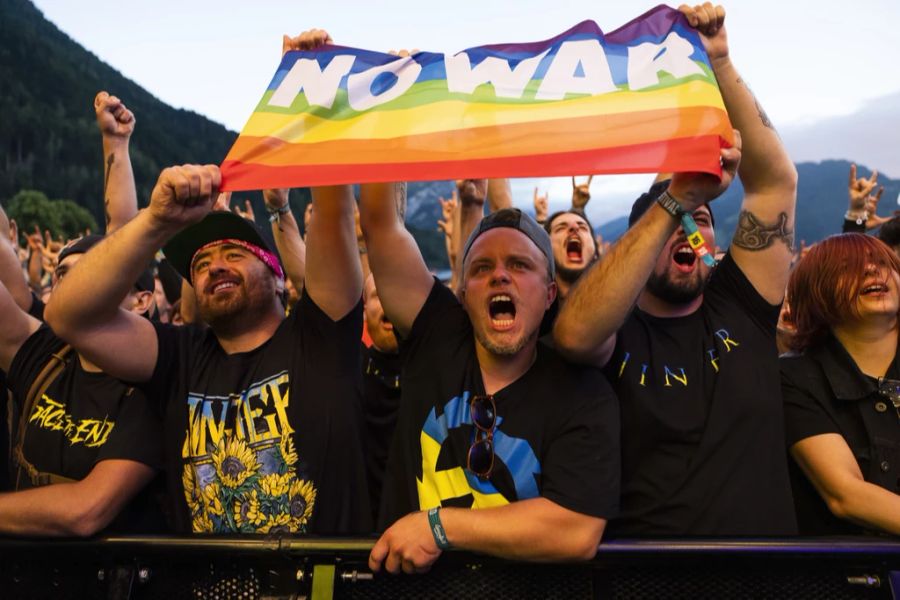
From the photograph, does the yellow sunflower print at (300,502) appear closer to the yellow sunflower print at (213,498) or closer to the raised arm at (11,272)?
the yellow sunflower print at (213,498)

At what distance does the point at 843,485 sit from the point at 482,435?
3.69ft

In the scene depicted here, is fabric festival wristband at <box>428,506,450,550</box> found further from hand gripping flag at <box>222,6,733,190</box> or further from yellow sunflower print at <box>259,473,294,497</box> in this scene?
hand gripping flag at <box>222,6,733,190</box>

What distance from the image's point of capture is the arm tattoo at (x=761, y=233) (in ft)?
9.25

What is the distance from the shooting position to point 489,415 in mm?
2363

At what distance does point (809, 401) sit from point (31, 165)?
62.7m

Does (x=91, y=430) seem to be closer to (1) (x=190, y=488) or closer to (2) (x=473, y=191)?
(1) (x=190, y=488)

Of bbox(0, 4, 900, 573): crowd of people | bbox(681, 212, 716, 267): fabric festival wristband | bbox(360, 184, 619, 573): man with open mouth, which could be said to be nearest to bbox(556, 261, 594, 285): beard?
bbox(0, 4, 900, 573): crowd of people

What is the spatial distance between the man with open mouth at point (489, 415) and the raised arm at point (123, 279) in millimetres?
611

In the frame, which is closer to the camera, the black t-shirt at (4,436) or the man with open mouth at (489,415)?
the man with open mouth at (489,415)

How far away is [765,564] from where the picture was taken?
1.97 m

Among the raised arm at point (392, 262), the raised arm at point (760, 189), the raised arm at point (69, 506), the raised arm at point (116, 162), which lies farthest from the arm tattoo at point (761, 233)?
the raised arm at point (116, 162)

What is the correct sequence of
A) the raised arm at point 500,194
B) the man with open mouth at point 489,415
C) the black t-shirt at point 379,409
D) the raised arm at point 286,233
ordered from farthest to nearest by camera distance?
the raised arm at point 500,194 → the raised arm at point 286,233 → the black t-shirt at point 379,409 → the man with open mouth at point 489,415

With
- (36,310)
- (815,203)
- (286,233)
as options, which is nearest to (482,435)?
(286,233)

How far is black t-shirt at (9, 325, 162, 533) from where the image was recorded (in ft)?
8.61
